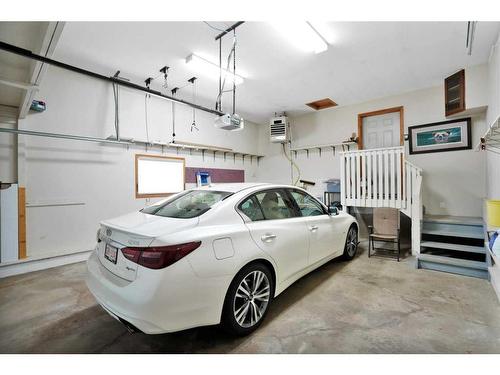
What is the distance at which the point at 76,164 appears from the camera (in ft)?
12.7

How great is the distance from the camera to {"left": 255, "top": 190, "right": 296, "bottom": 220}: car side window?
2322 mm

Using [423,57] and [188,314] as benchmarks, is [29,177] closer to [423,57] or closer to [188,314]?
[188,314]

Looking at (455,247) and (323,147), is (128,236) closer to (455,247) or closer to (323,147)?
(455,247)

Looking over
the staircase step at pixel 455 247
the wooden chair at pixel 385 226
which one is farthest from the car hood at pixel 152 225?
the staircase step at pixel 455 247

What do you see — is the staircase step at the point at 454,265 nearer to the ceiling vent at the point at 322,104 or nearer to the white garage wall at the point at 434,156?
the white garage wall at the point at 434,156

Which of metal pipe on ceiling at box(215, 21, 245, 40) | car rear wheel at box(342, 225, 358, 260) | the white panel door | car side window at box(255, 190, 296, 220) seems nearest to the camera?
car side window at box(255, 190, 296, 220)

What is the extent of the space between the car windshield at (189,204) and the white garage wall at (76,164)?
2421 mm

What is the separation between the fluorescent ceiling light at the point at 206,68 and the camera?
3.47m

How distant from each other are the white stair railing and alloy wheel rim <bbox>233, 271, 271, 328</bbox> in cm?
313

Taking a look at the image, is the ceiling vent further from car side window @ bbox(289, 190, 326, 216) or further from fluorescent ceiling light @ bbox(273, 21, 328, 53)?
car side window @ bbox(289, 190, 326, 216)

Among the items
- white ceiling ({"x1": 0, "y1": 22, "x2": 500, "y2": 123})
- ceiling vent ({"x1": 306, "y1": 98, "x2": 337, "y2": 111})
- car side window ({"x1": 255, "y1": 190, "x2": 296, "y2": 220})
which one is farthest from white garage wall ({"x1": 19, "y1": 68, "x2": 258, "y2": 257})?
ceiling vent ({"x1": 306, "y1": 98, "x2": 337, "y2": 111})

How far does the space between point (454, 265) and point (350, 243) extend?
135 cm

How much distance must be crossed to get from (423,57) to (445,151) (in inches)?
78.7

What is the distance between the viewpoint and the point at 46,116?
3.61 metres
